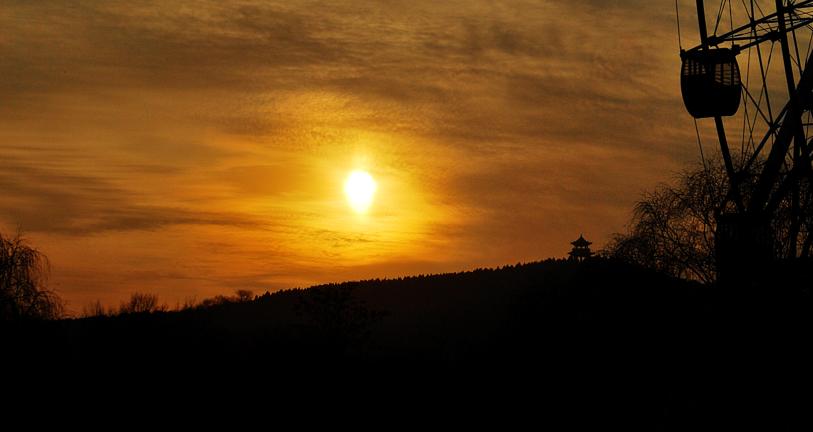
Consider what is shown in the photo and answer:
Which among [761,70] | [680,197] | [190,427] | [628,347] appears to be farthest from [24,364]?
[680,197]

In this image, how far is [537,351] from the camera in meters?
42.7

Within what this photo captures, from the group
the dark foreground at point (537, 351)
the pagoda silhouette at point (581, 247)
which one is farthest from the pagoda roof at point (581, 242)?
the dark foreground at point (537, 351)

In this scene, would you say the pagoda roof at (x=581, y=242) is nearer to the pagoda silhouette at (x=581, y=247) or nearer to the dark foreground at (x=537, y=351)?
the pagoda silhouette at (x=581, y=247)

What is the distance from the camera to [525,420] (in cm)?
3700

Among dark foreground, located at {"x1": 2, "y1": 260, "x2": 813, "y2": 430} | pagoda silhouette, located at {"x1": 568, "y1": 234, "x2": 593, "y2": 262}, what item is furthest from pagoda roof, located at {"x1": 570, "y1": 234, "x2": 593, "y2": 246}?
dark foreground, located at {"x1": 2, "y1": 260, "x2": 813, "y2": 430}

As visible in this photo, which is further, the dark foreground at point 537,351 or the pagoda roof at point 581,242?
the pagoda roof at point 581,242

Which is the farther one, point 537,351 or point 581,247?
point 581,247

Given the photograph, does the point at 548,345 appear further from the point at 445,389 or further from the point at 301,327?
the point at 301,327

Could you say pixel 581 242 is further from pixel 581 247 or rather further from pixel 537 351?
pixel 537 351

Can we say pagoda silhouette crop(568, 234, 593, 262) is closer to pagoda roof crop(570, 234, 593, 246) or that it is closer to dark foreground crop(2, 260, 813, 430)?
pagoda roof crop(570, 234, 593, 246)

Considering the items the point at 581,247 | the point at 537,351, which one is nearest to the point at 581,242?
the point at 581,247

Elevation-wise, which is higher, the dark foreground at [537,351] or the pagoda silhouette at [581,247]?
the pagoda silhouette at [581,247]

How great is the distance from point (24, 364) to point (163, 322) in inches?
273

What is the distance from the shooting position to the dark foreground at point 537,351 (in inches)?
1458
